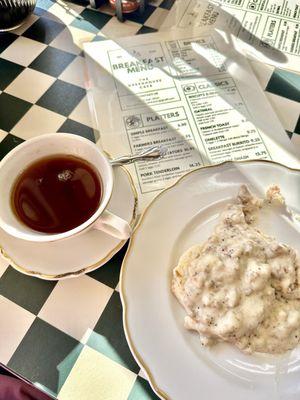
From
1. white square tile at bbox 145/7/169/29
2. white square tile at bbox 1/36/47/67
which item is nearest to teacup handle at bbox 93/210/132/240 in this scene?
white square tile at bbox 1/36/47/67

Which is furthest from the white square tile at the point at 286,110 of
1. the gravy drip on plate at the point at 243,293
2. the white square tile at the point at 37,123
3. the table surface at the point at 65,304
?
the white square tile at the point at 37,123

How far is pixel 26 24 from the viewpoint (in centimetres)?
91

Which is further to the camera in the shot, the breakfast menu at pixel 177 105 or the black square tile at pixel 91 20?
the black square tile at pixel 91 20

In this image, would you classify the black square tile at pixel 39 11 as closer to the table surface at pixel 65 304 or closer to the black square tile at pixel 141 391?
the table surface at pixel 65 304

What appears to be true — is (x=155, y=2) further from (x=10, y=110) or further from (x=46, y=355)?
(x=46, y=355)

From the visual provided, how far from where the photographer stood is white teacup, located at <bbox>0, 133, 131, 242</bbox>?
0.46 m

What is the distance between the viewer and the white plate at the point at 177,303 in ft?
1.37

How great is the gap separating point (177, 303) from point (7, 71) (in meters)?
0.66

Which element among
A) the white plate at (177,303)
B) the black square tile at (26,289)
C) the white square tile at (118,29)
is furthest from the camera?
the white square tile at (118,29)

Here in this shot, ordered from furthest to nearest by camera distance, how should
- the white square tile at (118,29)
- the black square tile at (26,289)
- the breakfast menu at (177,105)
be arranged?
the white square tile at (118,29) → the breakfast menu at (177,105) → the black square tile at (26,289)

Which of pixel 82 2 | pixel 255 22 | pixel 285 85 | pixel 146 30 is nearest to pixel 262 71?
pixel 285 85

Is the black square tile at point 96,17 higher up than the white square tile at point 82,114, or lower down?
higher up

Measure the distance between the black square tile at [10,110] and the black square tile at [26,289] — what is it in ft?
1.06

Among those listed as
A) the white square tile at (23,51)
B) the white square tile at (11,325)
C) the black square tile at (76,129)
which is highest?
the white square tile at (23,51)
